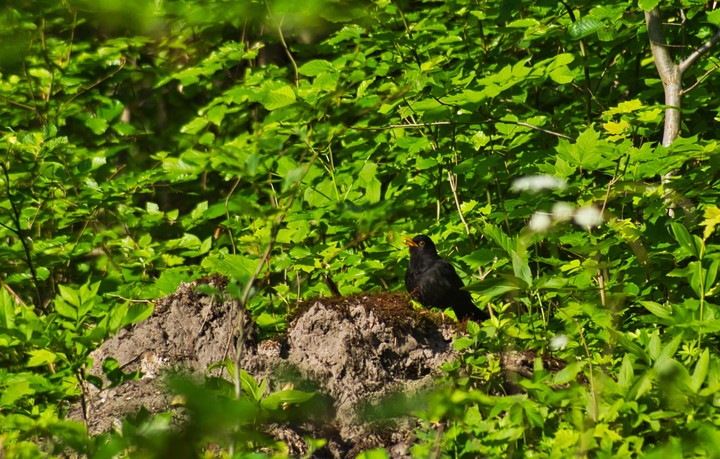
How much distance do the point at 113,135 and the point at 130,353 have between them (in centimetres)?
440

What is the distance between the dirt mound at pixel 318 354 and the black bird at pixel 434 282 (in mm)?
614

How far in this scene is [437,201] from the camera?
20.2 feet

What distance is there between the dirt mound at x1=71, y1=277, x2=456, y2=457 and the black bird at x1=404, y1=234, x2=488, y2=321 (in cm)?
61

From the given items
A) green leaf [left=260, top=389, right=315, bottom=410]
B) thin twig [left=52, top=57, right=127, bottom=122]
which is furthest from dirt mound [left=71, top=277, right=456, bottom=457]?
thin twig [left=52, top=57, right=127, bottom=122]

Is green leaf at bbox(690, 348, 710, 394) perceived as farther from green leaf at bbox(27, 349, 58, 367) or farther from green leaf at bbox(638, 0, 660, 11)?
green leaf at bbox(27, 349, 58, 367)

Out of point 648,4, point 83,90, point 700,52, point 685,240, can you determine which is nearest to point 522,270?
point 685,240

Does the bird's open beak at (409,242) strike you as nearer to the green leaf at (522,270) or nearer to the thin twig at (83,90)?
the green leaf at (522,270)

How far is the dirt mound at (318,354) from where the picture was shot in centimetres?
371

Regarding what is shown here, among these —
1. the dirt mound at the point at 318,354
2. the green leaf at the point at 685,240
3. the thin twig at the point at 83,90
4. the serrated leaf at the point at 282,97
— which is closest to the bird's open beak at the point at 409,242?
the dirt mound at the point at 318,354

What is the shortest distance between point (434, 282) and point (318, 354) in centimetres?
129

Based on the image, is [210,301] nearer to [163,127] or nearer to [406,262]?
[406,262]

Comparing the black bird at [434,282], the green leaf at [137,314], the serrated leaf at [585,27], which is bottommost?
the black bird at [434,282]

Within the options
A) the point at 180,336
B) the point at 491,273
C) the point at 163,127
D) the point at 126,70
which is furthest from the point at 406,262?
the point at 163,127

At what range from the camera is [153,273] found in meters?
6.61
